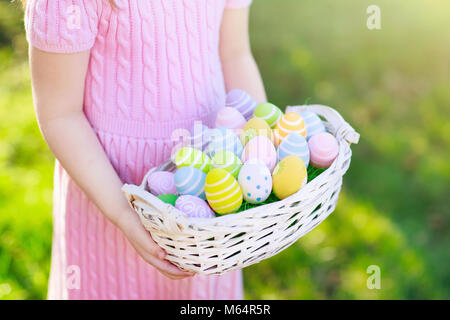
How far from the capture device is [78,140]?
1.05 metres

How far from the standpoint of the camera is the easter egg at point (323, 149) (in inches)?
41.3

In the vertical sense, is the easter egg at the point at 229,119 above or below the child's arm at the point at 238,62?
below

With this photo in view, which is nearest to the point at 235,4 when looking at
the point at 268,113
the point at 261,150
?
the point at 268,113

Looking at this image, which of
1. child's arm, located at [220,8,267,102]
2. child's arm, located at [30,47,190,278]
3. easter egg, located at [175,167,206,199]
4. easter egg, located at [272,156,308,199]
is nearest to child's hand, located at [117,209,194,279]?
child's arm, located at [30,47,190,278]

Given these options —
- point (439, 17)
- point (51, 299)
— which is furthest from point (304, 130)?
point (439, 17)

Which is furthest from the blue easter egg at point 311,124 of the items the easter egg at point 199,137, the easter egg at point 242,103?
the easter egg at point 199,137

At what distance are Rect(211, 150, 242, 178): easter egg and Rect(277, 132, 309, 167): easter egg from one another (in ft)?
0.34

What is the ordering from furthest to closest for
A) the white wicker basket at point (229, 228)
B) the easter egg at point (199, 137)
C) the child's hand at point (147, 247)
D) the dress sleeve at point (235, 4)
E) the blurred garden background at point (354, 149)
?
1. the blurred garden background at point (354, 149)
2. the dress sleeve at point (235, 4)
3. the easter egg at point (199, 137)
4. the child's hand at point (147, 247)
5. the white wicker basket at point (229, 228)

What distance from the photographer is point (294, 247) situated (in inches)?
81.5

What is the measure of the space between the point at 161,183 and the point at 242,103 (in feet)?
0.98

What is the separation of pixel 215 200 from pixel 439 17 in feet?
9.80

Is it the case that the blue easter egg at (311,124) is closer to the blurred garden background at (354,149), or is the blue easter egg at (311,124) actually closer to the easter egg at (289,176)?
the blurred garden background at (354,149)

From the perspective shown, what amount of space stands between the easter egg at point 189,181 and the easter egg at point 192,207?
0.03 m
